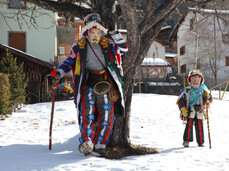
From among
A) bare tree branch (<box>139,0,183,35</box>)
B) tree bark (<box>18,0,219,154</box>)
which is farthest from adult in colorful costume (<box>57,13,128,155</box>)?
bare tree branch (<box>139,0,183,35</box>)

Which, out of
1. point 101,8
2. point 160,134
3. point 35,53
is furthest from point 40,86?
point 101,8

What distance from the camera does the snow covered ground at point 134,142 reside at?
10.4ft

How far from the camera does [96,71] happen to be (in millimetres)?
4008

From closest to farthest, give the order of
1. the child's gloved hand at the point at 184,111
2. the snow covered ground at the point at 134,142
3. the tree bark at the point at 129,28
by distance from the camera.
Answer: the snow covered ground at the point at 134,142 < the tree bark at the point at 129,28 < the child's gloved hand at the point at 184,111

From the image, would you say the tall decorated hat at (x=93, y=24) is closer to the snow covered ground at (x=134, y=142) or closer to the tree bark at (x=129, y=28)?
the tree bark at (x=129, y=28)

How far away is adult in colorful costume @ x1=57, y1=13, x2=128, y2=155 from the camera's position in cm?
392

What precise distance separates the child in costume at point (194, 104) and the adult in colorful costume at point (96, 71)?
161 cm

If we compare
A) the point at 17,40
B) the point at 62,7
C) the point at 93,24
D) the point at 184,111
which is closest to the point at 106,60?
the point at 93,24

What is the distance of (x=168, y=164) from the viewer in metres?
3.43

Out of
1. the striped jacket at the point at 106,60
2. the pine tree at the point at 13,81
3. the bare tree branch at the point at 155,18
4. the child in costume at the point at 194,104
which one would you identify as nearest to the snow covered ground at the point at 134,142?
the child in costume at the point at 194,104

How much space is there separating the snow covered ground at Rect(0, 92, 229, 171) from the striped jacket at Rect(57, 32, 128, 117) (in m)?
0.88

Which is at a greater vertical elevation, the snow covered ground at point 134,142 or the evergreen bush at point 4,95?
the evergreen bush at point 4,95

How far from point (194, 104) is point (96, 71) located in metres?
2.17

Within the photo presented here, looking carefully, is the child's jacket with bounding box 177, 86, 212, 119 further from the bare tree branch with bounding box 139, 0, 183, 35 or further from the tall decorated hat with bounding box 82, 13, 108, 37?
the tall decorated hat with bounding box 82, 13, 108, 37
